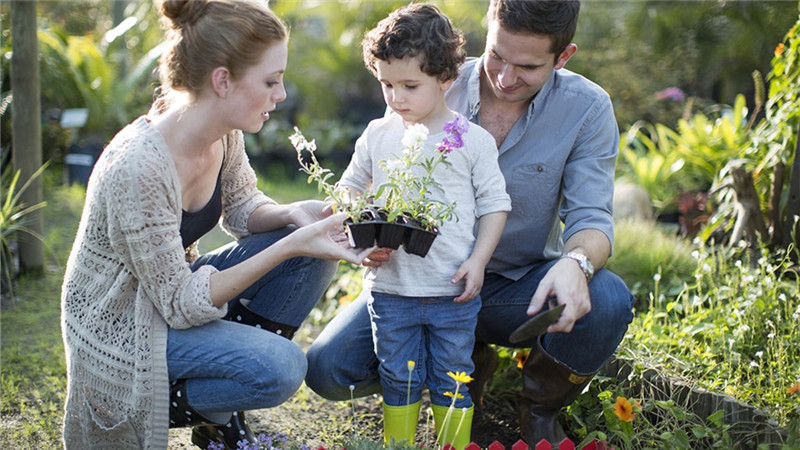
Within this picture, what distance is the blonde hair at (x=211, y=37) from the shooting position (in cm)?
223

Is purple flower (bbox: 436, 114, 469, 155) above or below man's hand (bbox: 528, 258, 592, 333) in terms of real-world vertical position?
above

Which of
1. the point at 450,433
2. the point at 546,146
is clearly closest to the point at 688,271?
the point at 546,146

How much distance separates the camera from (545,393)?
8.64 feet

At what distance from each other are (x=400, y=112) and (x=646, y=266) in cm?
210

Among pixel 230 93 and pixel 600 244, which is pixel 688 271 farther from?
pixel 230 93

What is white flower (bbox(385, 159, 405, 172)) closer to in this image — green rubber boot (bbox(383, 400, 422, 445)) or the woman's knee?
the woman's knee

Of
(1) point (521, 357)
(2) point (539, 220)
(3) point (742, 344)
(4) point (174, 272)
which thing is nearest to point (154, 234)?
(4) point (174, 272)

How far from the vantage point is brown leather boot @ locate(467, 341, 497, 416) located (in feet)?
9.63

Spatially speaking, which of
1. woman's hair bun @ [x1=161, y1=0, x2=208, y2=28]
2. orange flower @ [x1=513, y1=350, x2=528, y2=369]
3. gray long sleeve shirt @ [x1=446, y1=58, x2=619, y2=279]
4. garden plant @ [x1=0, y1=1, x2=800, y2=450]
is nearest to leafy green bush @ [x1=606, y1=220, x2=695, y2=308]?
garden plant @ [x1=0, y1=1, x2=800, y2=450]

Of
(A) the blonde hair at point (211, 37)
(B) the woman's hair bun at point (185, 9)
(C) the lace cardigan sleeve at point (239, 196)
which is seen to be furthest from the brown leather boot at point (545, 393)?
(B) the woman's hair bun at point (185, 9)

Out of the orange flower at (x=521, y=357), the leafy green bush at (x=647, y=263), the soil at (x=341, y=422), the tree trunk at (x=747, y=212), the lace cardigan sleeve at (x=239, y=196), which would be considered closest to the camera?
the lace cardigan sleeve at (x=239, y=196)

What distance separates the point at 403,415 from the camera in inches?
99.1

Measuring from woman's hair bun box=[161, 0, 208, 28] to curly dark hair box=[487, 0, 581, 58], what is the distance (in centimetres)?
96

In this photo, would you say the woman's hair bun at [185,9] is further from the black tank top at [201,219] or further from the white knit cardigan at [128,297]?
the black tank top at [201,219]
